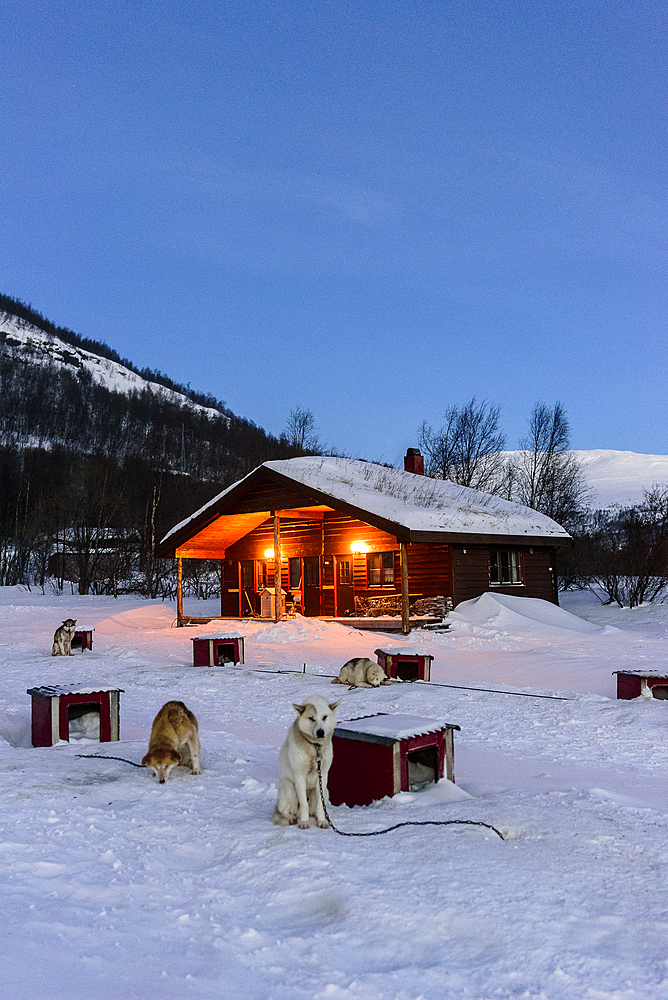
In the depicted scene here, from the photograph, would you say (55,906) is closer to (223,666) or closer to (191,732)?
(191,732)

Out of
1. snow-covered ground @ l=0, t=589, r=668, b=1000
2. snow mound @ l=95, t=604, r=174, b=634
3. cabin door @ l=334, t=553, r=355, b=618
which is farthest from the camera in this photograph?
cabin door @ l=334, t=553, r=355, b=618

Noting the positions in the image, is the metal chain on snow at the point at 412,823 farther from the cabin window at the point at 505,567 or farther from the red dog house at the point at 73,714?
the cabin window at the point at 505,567

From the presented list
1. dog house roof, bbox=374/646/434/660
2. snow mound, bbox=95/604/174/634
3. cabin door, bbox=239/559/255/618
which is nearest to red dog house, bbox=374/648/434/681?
dog house roof, bbox=374/646/434/660

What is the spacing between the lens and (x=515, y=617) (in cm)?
2009

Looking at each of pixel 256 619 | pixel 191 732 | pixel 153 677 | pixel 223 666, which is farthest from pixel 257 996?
pixel 256 619

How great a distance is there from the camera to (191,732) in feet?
21.5

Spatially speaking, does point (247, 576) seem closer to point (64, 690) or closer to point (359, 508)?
point (359, 508)

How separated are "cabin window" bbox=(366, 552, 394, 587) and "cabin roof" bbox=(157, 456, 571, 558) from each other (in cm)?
197

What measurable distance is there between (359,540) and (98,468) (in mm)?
39323

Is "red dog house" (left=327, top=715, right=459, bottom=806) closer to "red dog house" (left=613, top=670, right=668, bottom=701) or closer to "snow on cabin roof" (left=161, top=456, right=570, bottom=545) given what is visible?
"red dog house" (left=613, top=670, right=668, bottom=701)

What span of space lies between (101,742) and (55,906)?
437cm

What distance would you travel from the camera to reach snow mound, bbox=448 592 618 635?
64.2 ft

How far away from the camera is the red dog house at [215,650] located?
46.9ft

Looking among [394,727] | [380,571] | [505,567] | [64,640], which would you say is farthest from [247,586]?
[394,727]
